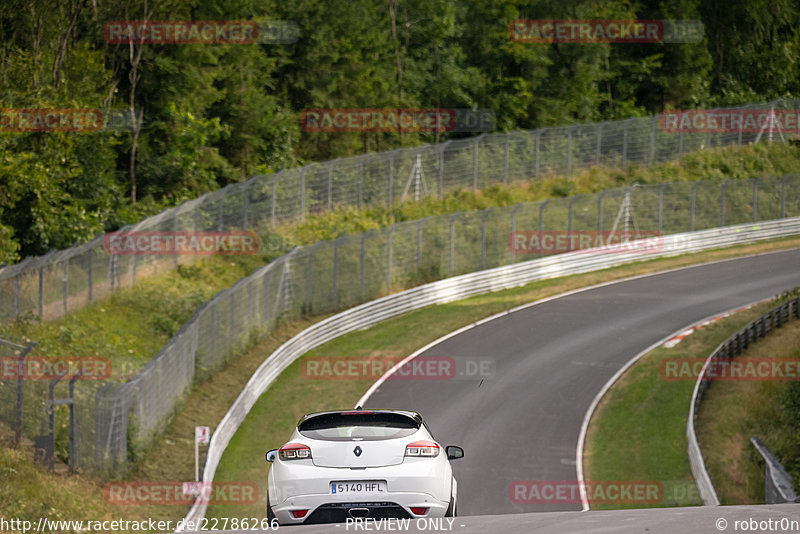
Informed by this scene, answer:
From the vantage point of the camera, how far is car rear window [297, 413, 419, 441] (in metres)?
10.3

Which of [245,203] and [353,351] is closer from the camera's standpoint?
[353,351]

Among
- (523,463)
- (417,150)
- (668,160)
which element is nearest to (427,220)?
(417,150)

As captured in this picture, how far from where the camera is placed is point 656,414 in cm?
2598

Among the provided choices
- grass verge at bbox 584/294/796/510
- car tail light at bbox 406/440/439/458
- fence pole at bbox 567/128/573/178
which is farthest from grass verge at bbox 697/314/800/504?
fence pole at bbox 567/128/573/178

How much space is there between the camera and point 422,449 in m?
10.2

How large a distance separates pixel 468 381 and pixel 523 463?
20.0ft

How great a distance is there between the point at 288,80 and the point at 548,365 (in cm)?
2526

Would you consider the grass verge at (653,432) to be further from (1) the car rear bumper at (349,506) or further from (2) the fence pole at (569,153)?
(2) the fence pole at (569,153)

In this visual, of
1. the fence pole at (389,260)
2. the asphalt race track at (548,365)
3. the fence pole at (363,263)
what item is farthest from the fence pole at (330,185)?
the asphalt race track at (548,365)

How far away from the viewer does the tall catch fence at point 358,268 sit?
63.3ft

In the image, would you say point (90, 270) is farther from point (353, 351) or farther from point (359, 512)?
point (359, 512)

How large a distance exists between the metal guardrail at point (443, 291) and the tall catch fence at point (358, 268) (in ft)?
3.29

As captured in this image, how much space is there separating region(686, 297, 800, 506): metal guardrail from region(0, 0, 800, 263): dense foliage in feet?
59.4

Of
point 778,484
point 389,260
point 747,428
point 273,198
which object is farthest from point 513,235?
point 778,484
